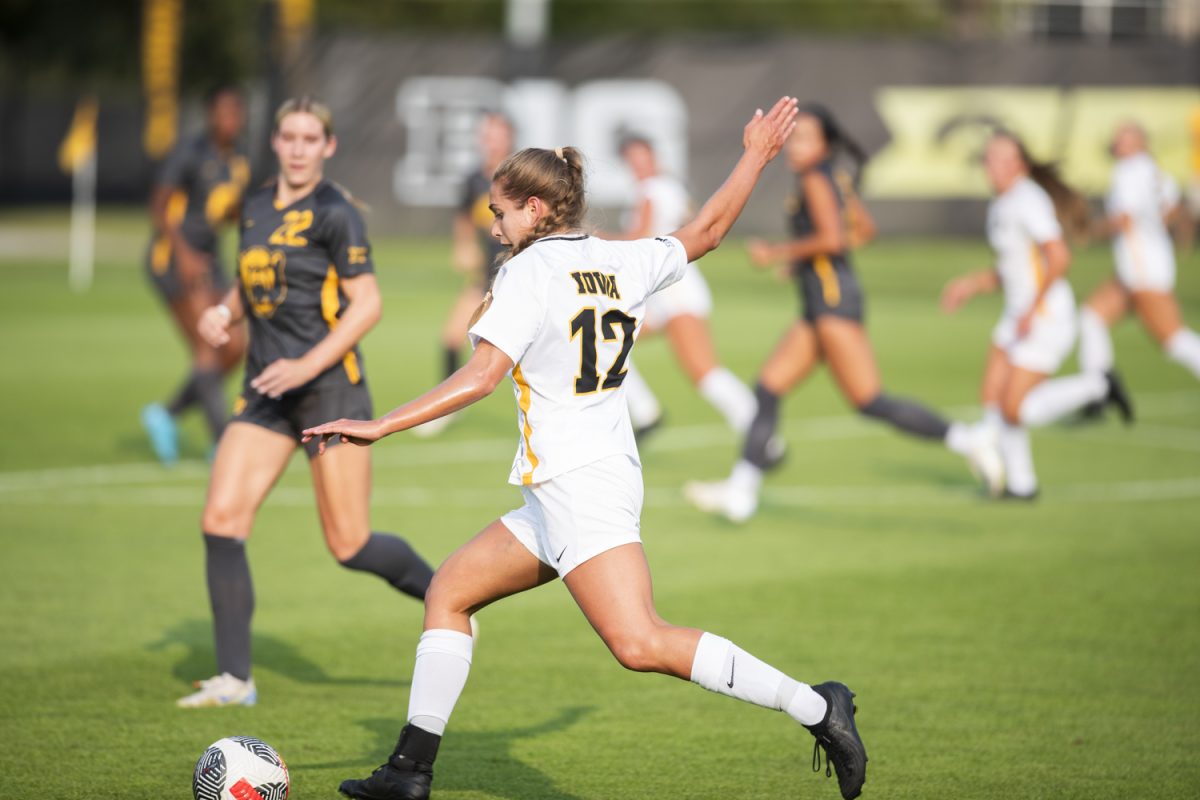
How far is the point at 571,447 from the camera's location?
207 inches

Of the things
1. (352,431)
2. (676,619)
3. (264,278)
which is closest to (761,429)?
(676,619)

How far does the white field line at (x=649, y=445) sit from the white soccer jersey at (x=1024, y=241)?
10.1 ft

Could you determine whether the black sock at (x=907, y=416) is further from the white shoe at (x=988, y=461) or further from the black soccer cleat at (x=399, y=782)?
the black soccer cleat at (x=399, y=782)

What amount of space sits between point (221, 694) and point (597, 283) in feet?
Result: 9.06

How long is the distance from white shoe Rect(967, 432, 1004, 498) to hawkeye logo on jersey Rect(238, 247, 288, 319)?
584 centimetres

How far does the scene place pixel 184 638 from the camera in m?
8.09

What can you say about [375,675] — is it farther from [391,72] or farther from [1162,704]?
[391,72]

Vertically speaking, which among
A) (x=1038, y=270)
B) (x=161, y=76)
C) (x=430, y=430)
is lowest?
(x=430, y=430)

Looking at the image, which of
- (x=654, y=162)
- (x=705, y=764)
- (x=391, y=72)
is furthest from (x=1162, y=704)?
(x=391, y=72)

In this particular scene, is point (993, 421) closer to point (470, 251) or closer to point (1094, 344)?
point (1094, 344)

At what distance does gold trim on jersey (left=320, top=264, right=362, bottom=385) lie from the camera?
7.11m

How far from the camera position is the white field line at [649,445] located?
1223cm

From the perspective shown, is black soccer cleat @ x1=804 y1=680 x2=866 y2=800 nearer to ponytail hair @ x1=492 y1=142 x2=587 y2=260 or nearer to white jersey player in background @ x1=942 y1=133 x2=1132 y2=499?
ponytail hair @ x1=492 y1=142 x2=587 y2=260

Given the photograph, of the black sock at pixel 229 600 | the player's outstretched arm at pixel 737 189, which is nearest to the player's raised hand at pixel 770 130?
the player's outstretched arm at pixel 737 189
